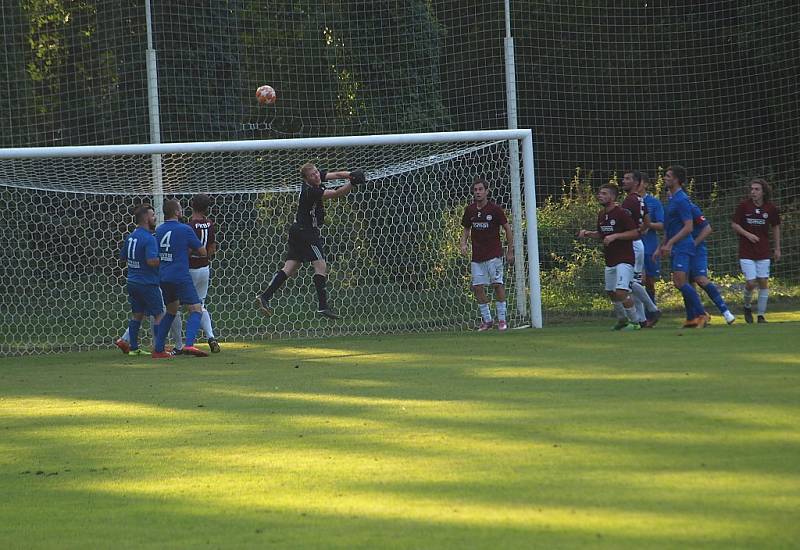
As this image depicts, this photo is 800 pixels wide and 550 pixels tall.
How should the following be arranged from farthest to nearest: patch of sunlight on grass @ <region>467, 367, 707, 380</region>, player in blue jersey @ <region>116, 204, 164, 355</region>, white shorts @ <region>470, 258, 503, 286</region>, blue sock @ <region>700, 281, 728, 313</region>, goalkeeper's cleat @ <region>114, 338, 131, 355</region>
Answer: white shorts @ <region>470, 258, 503, 286</region> → blue sock @ <region>700, 281, 728, 313</region> → goalkeeper's cleat @ <region>114, 338, 131, 355</region> → player in blue jersey @ <region>116, 204, 164, 355</region> → patch of sunlight on grass @ <region>467, 367, 707, 380</region>

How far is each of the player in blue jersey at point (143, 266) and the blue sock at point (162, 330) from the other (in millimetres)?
152

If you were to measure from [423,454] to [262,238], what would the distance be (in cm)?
1220

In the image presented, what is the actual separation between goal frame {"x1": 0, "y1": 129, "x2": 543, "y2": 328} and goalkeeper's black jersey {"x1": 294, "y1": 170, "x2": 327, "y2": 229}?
58cm

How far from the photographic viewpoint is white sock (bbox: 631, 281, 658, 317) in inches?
540

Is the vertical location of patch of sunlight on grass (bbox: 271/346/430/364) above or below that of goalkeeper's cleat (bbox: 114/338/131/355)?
below

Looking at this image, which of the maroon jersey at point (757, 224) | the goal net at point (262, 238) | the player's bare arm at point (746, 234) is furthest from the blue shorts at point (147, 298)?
the maroon jersey at point (757, 224)

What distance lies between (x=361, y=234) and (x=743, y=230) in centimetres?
578

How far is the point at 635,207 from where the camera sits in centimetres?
1362

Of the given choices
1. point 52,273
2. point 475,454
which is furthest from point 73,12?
point 475,454

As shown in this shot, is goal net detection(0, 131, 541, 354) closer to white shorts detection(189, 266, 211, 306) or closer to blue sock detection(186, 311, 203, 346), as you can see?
white shorts detection(189, 266, 211, 306)

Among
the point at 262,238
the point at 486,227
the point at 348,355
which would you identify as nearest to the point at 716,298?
the point at 486,227

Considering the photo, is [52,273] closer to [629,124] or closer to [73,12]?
[73,12]

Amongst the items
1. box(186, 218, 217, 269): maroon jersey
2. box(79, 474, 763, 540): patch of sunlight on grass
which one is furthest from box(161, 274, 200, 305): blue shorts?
box(79, 474, 763, 540): patch of sunlight on grass

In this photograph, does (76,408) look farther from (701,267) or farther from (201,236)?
(701,267)
